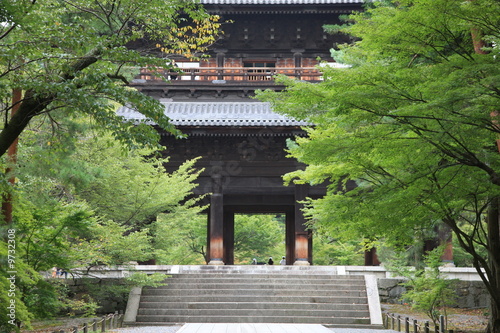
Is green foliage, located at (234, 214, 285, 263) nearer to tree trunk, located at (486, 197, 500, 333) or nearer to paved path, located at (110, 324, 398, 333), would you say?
paved path, located at (110, 324, 398, 333)

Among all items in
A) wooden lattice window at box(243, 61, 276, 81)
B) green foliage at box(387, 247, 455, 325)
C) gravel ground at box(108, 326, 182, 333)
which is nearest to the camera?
green foliage at box(387, 247, 455, 325)

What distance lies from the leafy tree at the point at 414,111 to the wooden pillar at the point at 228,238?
1874 cm

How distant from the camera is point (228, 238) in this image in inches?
1127

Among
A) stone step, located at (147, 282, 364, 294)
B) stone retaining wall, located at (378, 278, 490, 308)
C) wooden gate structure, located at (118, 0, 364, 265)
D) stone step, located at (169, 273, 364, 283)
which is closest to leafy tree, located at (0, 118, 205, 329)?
stone step, located at (147, 282, 364, 294)

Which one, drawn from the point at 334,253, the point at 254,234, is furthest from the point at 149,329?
the point at 254,234

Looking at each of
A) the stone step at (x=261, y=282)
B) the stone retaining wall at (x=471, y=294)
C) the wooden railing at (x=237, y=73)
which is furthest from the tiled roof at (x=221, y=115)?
the stone retaining wall at (x=471, y=294)

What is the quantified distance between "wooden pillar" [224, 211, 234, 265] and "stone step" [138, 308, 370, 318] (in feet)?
39.5

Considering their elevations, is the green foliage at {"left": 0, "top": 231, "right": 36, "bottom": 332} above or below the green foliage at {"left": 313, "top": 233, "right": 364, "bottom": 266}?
below

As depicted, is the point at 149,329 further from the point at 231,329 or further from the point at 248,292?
the point at 248,292

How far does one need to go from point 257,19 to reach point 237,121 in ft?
17.0

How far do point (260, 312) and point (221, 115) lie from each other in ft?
26.9

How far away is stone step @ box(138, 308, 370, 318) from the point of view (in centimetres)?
1530

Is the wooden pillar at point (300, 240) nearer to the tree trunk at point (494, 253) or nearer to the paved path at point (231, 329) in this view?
the paved path at point (231, 329)

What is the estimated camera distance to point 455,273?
18141 millimetres
